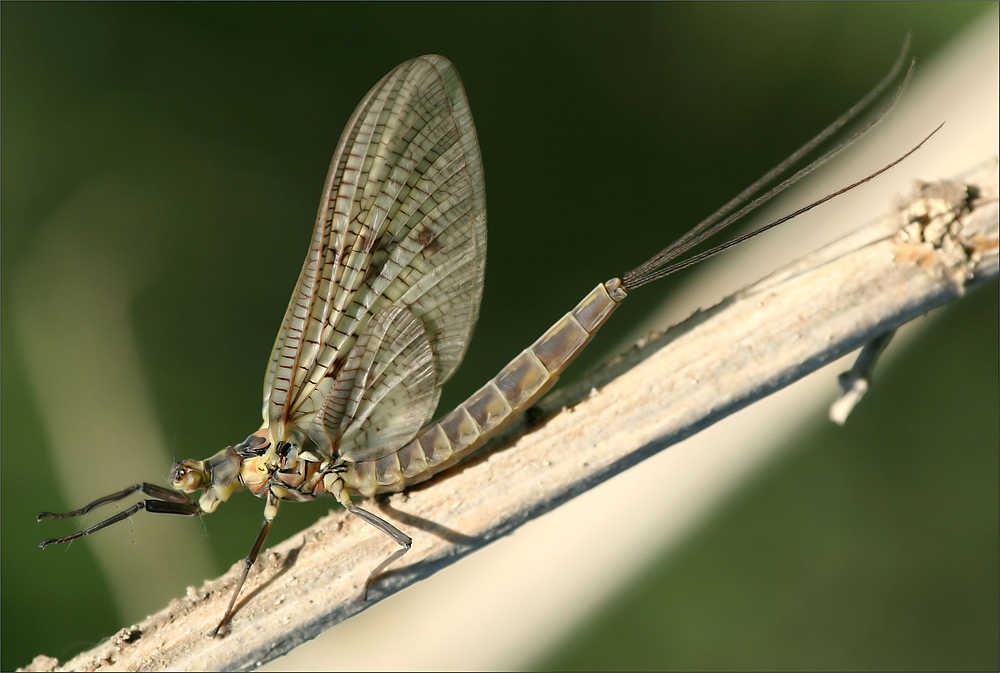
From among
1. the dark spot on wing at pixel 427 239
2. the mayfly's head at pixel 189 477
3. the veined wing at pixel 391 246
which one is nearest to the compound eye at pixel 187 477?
the mayfly's head at pixel 189 477

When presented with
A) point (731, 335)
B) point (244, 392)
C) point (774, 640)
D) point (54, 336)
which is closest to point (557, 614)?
point (774, 640)

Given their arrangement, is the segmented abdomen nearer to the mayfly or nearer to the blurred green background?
the mayfly

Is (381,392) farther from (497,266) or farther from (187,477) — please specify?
(497,266)

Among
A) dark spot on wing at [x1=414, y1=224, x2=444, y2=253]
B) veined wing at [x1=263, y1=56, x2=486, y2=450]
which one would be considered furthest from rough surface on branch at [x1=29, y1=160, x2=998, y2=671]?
dark spot on wing at [x1=414, y1=224, x2=444, y2=253]

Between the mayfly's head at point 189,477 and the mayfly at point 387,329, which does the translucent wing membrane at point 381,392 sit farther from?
the mayfly's head at point 189,477

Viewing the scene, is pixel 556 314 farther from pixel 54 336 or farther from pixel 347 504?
pixel 54 336

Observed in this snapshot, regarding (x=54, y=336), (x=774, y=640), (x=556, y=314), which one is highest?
(x=54, y=336)

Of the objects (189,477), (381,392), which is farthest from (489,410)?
(189,477)
